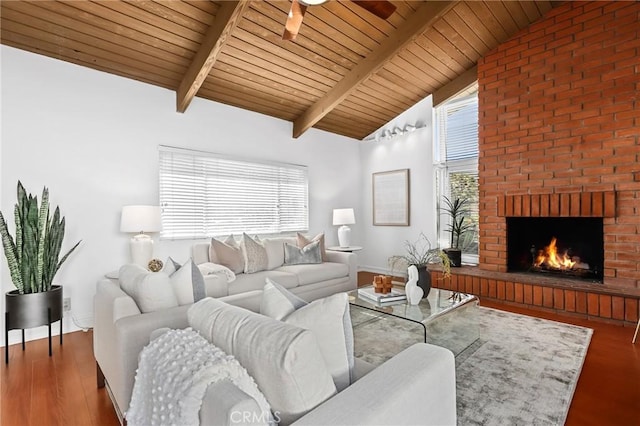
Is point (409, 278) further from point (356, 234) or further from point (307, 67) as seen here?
point (356, 234)

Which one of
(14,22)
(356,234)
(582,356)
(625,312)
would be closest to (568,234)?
(625,312)

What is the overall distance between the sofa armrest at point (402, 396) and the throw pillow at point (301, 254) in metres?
3.04

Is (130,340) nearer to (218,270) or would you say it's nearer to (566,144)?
(218,270)

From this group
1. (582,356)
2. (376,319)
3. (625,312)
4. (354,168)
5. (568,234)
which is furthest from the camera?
(354,168)

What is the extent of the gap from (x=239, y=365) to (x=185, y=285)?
105 centimetres

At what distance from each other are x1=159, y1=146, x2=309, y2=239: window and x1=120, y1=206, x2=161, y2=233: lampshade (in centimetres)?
63

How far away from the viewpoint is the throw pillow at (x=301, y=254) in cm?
421

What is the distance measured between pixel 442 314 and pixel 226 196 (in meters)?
3.19

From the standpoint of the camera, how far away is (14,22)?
9.12 ft

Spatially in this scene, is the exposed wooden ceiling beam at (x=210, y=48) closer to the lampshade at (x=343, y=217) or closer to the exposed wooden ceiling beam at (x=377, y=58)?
the exposed wooden ceiling beam at (x=377, y=58)

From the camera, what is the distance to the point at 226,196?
178 inches

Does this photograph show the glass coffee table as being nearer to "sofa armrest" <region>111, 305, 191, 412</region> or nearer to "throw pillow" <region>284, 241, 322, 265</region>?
"throw pillow" <region>284, 241, 322, 265</region>

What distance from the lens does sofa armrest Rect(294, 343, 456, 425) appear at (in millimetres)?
851

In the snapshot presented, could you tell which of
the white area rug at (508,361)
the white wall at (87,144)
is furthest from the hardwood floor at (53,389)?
the white area rug at (508,361)
